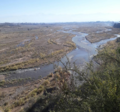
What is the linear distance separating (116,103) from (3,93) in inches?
489

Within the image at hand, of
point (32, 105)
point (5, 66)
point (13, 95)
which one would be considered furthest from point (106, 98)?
point (5, 66)

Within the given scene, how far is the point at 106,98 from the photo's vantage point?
3867 millimetres

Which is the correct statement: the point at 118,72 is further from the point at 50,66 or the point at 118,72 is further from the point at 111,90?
the point at 50,66

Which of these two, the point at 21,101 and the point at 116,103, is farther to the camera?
the point at 21,101

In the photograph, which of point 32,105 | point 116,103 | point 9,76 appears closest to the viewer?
point 116,103

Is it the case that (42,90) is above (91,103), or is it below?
below

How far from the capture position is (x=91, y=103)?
3.91 m

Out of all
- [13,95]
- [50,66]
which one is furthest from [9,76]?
[50,66]

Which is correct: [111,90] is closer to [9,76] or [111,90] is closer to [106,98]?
[106,98]

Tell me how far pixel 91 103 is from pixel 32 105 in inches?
274

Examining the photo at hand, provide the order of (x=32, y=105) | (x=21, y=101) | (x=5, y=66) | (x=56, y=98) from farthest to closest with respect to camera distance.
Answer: (x=5, y=66) < (x=21, y=101) < (x=32, y=105) < (x=56, y=98)

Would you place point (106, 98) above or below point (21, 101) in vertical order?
above

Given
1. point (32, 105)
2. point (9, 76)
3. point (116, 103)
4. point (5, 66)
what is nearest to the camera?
point (116, 103)

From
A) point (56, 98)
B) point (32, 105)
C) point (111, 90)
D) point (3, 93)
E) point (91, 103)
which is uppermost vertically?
point (111, 90)
